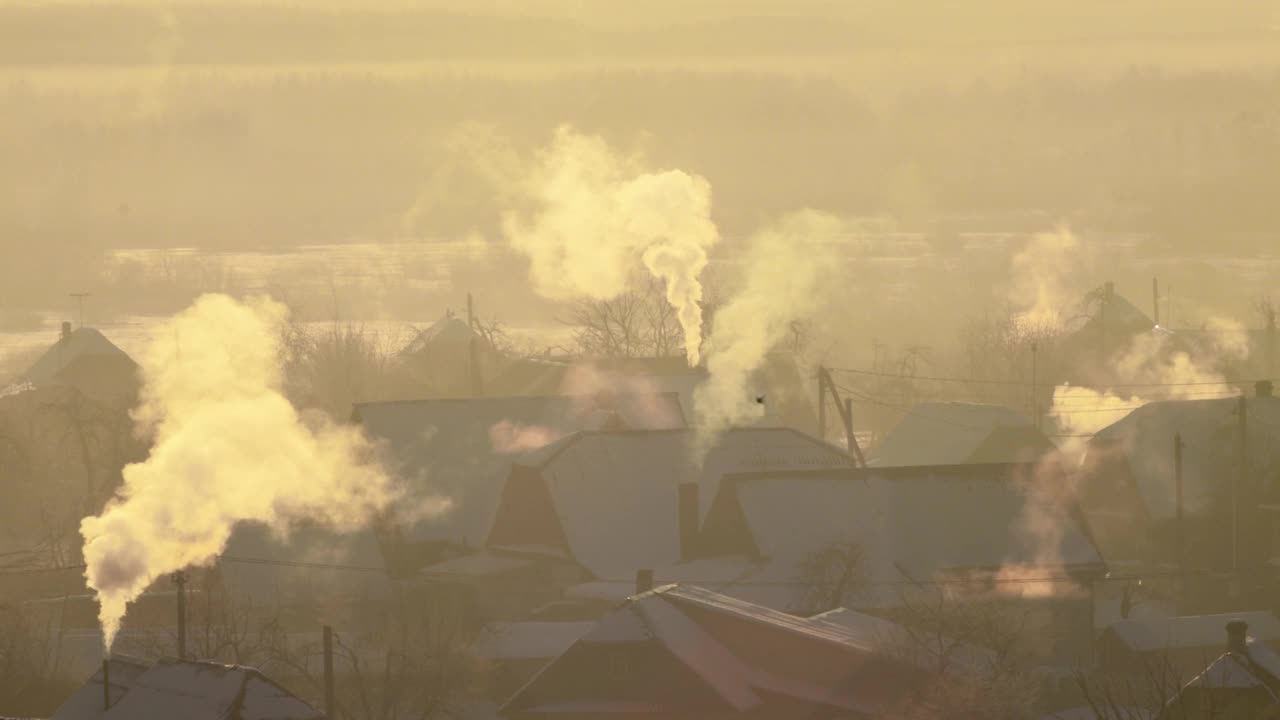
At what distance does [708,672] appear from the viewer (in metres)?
36.7

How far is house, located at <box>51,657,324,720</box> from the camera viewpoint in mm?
31406

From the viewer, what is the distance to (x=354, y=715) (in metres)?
39.3

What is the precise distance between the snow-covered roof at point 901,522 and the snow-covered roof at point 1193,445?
42.7 feet

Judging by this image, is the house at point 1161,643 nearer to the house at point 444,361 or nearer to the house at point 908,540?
the house at point 908,540

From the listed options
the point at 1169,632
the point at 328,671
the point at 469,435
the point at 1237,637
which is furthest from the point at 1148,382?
the point at 328,671

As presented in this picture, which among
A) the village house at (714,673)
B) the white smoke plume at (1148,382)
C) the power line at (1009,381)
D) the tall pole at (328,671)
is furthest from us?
the power line at (1009,381)

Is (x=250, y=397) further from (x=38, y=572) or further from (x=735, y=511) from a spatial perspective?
(x=735, y=511)

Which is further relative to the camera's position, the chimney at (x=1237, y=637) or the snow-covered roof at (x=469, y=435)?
the snow-covered roof at (x=469, y=435)

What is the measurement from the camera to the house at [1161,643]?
146 ft

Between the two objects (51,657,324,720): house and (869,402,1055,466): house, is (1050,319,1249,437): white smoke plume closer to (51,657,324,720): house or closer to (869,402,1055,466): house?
(869,402,1055,466): house

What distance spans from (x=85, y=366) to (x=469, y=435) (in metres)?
57.6

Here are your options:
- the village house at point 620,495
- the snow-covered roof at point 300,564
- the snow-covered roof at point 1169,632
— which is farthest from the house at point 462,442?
the snow-covered roof at point 1169,632

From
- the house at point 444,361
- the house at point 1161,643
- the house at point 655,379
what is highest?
the house at point 444,361

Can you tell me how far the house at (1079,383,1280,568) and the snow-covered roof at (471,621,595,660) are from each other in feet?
72.7
